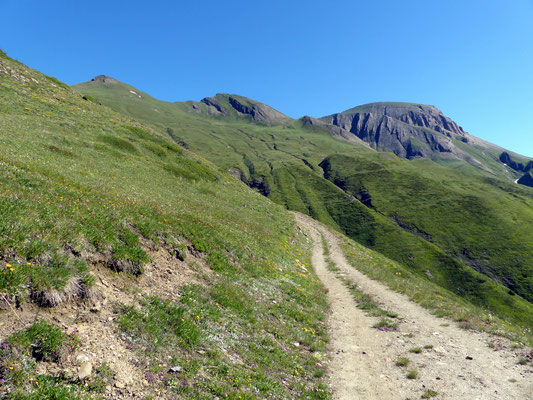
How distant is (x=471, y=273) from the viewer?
Answer: 116500mm

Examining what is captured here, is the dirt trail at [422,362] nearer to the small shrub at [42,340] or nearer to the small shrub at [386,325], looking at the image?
the small shrub at [386,325]

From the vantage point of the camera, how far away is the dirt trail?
10.9 meters

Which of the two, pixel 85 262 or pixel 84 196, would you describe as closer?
pixel 85 262

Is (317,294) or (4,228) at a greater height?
(4,228)

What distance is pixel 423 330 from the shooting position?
1697 centimetres

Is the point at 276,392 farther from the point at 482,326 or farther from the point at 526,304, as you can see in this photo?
the point at 526,304

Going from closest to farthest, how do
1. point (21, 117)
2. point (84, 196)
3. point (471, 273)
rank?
1. point (84, 196)
2. point (21, 117)
3. point (471, 273)

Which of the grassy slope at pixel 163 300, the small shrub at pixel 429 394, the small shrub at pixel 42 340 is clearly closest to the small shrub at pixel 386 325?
the grassy slope at pixel 163 300

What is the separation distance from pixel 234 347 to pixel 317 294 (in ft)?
43.2

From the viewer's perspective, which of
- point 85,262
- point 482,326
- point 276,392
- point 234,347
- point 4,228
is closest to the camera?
point 4,228

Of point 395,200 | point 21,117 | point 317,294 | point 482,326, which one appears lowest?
point 317,294

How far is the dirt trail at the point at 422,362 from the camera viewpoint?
10.9m

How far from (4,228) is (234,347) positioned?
30.2ft

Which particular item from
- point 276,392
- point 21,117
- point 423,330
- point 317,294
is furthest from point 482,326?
point 21,117
